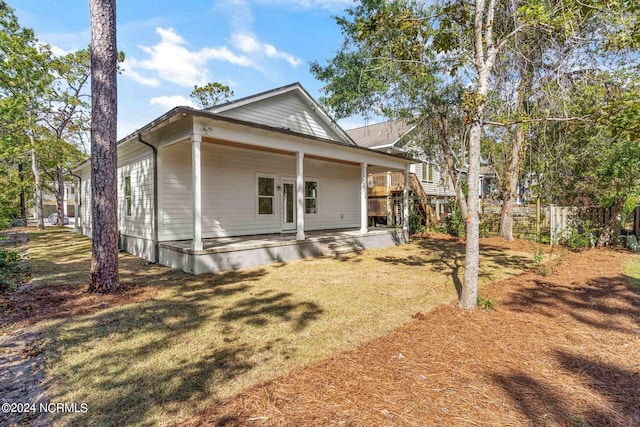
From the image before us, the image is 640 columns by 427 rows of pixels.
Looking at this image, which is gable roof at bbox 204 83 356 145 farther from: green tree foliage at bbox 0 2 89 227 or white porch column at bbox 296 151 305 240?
green tree foliage at bbox 0 2 89 227

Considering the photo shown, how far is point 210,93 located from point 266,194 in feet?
77.9

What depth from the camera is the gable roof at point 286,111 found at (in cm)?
1057

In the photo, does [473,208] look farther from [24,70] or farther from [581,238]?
[24,70]

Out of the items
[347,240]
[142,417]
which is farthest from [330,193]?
[142,417]

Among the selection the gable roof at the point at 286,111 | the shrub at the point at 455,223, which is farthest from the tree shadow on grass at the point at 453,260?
the gable roof at the point at 286,111

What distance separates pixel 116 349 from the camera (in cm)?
341

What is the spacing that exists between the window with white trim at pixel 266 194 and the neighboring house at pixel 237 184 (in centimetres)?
4

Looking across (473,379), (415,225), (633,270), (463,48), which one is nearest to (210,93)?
(415,225)

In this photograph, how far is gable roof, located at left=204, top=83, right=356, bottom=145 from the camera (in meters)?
10.6

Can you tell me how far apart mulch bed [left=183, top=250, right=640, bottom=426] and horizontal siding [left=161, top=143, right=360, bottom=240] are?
711 cm

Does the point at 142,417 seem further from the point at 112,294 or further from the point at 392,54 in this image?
the point at 392,54

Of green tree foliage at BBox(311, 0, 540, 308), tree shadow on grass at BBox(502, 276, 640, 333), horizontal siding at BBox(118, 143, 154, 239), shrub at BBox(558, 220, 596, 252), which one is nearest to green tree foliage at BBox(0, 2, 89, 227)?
horizontal siding at BBox(118, 143, 154, 239)

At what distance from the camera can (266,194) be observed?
35.7 ft

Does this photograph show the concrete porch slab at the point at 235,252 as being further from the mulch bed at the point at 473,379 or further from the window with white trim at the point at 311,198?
the mulch bed at the point at 473,379
